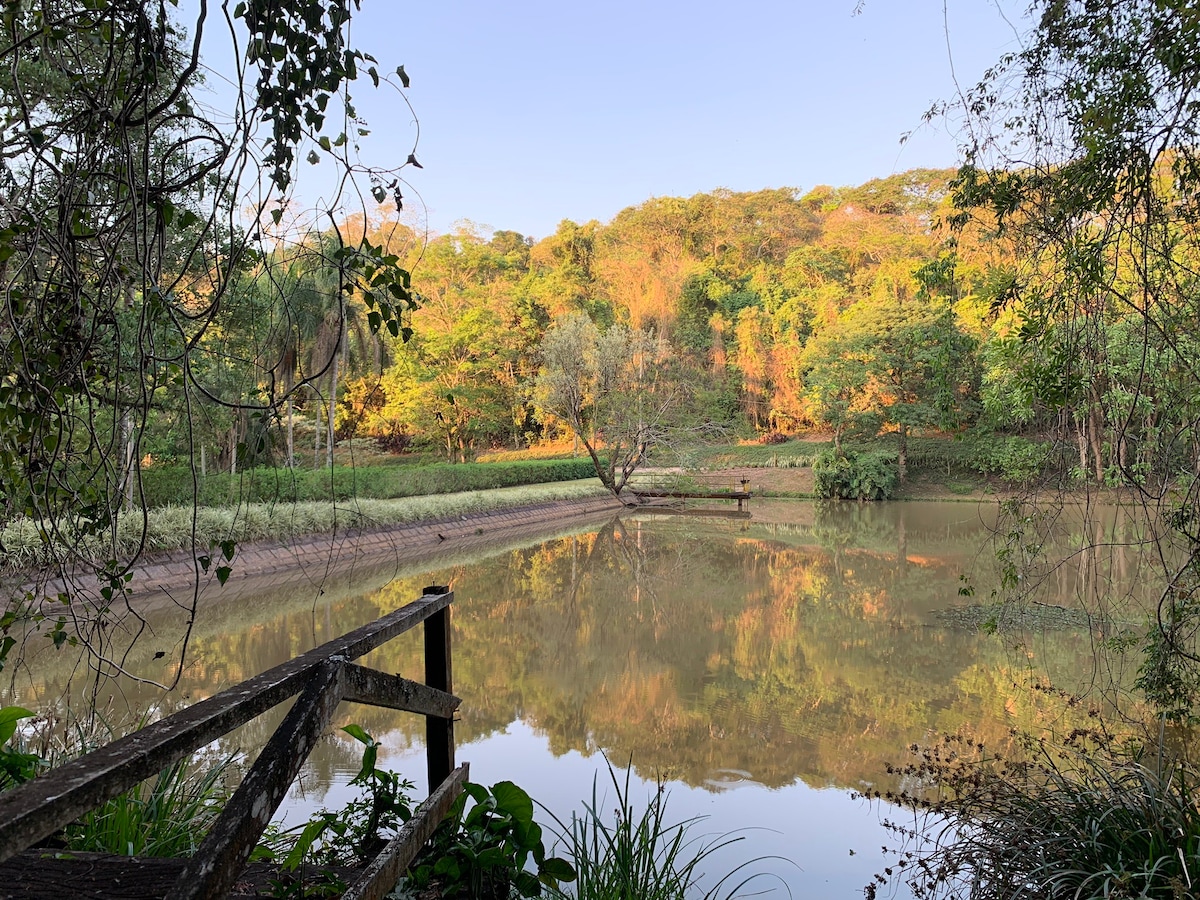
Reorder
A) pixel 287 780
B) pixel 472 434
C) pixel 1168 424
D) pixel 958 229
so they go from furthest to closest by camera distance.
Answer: pixel 472 434, pixel 958 229, pixel 1168 424, pixel 287 780

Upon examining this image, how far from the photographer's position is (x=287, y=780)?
1158mm

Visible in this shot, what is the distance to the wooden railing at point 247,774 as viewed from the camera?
0.86m

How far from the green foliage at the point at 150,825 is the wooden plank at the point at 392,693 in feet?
2.30

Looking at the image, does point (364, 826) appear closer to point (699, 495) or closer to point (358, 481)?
point (358, 481)

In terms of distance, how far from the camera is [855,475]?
20125 millimetres

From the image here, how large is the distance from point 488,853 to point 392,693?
1.71 feet

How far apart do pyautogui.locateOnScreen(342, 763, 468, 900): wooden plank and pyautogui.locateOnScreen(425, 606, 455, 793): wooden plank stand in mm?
51

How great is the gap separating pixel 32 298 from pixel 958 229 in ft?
11.9

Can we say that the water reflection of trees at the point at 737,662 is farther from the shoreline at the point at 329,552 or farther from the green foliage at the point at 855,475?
the green foliage at the point at 855,475

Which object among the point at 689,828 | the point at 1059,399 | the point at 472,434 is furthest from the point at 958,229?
the point at 472,434

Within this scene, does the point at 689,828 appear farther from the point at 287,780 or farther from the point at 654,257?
the point at 654,257

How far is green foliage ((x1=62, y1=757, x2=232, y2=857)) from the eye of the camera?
87.4 inches

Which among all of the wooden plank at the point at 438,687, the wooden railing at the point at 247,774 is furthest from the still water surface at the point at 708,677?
the wooden railing at the point at 247,774

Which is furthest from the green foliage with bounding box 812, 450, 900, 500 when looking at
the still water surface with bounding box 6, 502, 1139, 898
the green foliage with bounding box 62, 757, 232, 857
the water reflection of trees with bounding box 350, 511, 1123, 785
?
the green foliage with bounding box 62, 757, 232, 857
